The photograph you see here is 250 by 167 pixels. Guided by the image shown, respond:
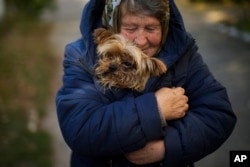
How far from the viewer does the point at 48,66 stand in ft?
31.4

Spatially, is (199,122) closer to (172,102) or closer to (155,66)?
(172,102)

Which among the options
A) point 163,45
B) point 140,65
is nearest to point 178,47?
point 163,45

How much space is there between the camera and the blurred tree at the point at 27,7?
16.4 metres

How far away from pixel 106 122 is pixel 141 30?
1.66ft

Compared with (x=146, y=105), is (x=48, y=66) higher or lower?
lower

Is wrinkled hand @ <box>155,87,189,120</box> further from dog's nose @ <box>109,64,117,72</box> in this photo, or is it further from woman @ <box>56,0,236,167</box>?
dog's nose @ <box>109,64,117,72</box>

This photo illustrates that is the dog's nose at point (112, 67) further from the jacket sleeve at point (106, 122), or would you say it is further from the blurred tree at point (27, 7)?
the blurred tree at point (27, 7)

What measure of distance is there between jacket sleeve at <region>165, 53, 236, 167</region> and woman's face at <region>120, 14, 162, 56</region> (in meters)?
0.24

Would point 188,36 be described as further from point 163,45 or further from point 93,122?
point 93,122

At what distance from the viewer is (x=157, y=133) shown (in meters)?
2.20

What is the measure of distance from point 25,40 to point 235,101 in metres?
7.72

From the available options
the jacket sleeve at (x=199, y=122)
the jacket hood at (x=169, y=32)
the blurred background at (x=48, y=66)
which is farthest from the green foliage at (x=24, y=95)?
the jacket sleeve at (x=199, y=122)

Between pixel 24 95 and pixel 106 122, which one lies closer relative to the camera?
pixel 106 122

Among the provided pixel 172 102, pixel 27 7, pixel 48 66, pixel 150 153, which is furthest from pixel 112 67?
pixel 27 7
